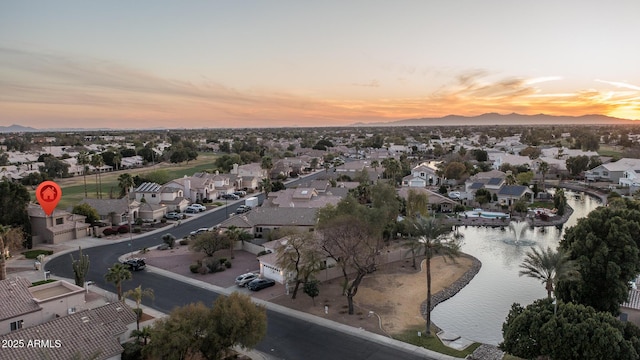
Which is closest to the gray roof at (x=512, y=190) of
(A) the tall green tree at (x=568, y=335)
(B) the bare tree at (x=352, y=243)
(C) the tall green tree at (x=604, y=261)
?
(C) the tall green tree at (x=604, y=261)

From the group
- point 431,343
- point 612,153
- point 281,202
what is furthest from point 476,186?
point 612,153

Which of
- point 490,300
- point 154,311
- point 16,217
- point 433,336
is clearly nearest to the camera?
point 433,336

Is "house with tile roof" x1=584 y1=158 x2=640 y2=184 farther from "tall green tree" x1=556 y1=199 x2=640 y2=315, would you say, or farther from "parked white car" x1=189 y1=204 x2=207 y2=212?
"parked white car" x1=189 y1=204 x2=207 y2=212

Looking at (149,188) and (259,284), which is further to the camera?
(149,188)

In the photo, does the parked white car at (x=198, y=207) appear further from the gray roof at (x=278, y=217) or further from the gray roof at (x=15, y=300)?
the gray roof at (x=15, y=300)

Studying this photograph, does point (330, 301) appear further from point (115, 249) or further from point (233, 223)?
point (115, 249)

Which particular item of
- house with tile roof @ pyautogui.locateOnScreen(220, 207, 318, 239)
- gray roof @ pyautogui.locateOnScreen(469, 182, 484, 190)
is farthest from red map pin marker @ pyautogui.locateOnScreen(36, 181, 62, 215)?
gray roof @ pyautogui.locateOnScreen(469, 182, 484, 190)

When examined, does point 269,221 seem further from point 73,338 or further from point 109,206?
point 73,338

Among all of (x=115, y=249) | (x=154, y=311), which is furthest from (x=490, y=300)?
(x=115, y=249)
